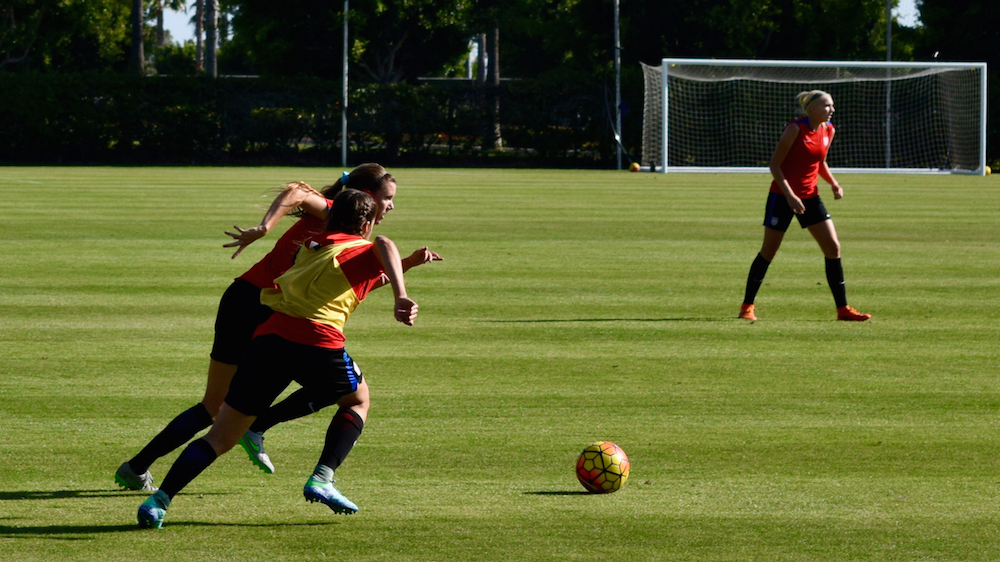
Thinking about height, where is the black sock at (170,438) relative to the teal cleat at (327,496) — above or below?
above

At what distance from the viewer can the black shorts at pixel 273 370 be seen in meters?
5.36

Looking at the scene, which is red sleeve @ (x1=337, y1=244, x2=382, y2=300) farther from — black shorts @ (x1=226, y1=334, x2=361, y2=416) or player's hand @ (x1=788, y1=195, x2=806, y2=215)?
player's hand @ (x1=788, y1=195, x2=806, y2=215)

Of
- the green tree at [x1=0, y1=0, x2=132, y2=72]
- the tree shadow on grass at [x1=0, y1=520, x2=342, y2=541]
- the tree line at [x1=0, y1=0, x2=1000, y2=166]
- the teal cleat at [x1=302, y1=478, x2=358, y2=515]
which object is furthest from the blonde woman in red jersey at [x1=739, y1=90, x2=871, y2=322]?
the green tree at [x1=0, y1=0, x2=132, y2=72]

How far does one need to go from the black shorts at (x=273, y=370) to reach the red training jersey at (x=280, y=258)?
0.79m

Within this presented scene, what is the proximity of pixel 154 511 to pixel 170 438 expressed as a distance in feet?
2.19

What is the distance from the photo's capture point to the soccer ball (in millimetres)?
6090

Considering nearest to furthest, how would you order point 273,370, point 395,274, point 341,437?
point 395,274 < point 273,370 < point 341,437

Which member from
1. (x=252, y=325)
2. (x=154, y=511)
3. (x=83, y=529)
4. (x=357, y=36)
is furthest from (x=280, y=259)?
(x=357, y=36)

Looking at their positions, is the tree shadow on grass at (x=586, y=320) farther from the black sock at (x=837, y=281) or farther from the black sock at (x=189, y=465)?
the black sock at (x=189, y=465)

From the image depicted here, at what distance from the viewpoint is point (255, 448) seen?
6230 millimetres

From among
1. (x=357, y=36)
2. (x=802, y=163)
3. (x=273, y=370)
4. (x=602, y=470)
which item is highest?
(x=357, y=36)

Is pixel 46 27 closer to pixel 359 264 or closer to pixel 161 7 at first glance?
pixel 161 7

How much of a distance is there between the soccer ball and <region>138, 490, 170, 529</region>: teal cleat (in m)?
1.87

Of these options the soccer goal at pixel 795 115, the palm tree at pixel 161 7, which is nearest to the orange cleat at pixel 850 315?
the soccer goal at pixel 795 115
